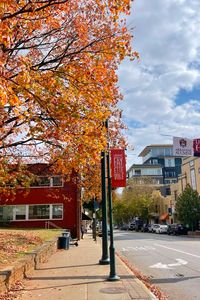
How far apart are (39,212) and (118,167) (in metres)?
33.5

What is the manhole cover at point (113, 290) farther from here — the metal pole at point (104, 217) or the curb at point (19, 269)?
the metal pole at point (104, 217)

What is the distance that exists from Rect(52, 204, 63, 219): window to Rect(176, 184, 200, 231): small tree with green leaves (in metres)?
16.7

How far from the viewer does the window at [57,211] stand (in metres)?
45.0

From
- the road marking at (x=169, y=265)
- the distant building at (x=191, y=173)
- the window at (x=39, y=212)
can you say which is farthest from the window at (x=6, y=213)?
the road marking at (x=169, y=265)

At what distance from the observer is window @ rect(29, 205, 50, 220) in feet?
149

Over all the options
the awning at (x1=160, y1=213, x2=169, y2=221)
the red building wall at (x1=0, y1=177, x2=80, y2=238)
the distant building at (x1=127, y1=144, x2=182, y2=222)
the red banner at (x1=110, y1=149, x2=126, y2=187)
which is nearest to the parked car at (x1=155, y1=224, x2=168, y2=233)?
the awning at (x1=160, y1=213, x2=169, y2=221)

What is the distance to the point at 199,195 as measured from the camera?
55.7 m

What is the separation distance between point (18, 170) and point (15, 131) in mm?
3555

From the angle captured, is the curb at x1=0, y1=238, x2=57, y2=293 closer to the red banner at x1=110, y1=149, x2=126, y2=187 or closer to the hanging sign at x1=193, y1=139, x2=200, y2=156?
the red banner at x1=110, y1=149, x2=126, y2=187

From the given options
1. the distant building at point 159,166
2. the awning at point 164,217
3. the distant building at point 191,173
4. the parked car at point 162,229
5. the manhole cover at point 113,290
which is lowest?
the manhole cover at point 113,290

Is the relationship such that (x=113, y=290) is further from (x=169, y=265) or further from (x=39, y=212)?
(x=39, y=212)

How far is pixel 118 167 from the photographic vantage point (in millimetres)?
13469

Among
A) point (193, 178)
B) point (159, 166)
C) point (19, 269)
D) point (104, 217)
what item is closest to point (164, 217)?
point (193, 178)

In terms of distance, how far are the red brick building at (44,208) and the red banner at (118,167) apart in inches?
1227
